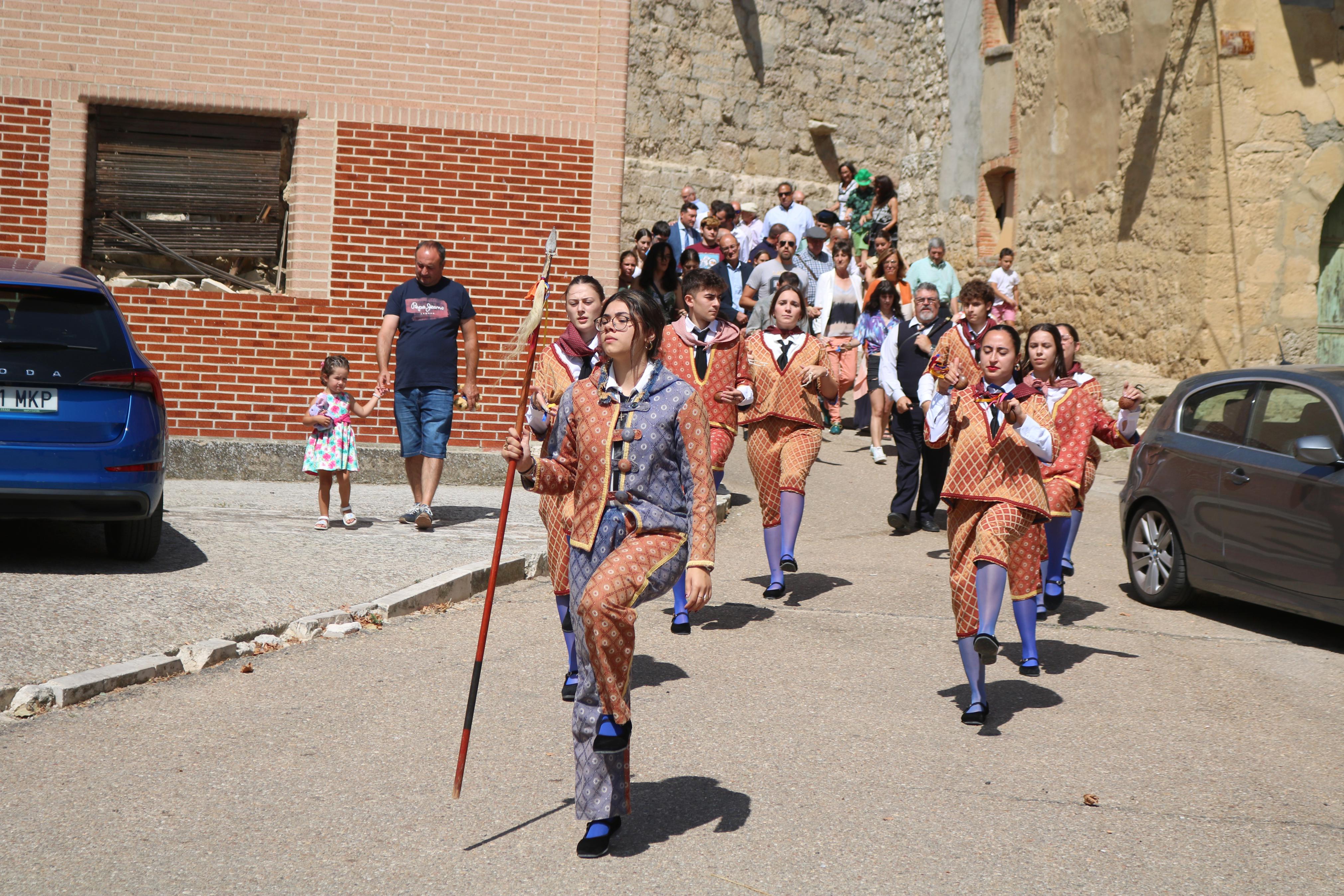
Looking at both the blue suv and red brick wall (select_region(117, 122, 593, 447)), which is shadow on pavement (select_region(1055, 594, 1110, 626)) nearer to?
the blue suv

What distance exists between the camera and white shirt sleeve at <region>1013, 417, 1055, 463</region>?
246 inches

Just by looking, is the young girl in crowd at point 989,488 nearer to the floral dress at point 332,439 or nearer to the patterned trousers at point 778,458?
the patterned trousers at point 778,458

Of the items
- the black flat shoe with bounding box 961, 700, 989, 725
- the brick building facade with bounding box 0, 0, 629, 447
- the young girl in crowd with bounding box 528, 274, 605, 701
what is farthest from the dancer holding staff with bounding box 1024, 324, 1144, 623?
the brick building facade with bounding box 0, 0, 629, 447

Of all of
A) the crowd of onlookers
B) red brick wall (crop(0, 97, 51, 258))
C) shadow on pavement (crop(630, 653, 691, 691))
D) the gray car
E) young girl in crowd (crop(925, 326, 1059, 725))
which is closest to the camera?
young girl in crowd (crop(925, 326, 1059, 725))

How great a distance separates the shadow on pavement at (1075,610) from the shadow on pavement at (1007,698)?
168 cm

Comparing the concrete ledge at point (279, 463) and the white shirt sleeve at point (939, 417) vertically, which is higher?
the white shirt sleeve at point (939, 417)

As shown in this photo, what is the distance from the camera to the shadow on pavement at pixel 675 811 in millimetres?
4637

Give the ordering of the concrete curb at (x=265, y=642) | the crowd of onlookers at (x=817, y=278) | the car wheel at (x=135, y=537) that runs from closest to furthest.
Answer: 1. the concrete curb at (x=265, y=642)
2. the car wheel at (x=135, y=537)
3. the crowd of onlookers at (x=817, y=278)

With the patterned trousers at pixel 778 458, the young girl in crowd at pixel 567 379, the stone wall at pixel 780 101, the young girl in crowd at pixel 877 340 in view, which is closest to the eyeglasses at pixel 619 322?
the young girl in crowd at pixel 567 379

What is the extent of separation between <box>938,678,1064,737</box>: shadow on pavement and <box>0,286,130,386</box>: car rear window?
16.6 ft

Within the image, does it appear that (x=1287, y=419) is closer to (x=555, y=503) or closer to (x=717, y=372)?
(x=717, y=372)

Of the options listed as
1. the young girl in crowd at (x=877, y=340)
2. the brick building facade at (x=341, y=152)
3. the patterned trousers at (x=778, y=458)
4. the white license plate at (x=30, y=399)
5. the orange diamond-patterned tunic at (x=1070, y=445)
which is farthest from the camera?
the young girl in crowd at (x=877, y=340)

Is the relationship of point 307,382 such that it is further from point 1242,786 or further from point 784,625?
point 1242,786

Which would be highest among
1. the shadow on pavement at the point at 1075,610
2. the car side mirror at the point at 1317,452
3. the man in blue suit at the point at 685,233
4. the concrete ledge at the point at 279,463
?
the man in blue suit at the point at 685,233
